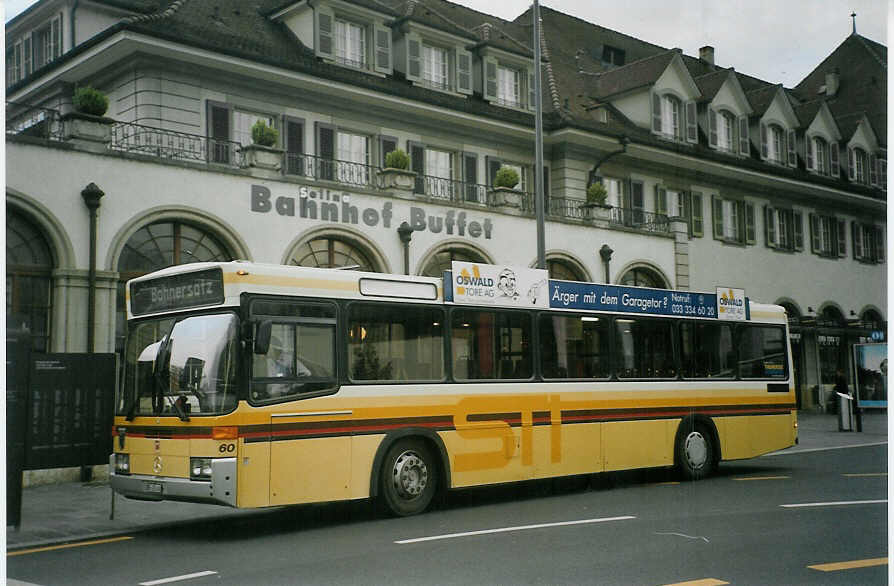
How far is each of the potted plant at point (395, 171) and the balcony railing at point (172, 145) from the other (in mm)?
3297

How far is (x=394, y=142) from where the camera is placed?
24.1 m

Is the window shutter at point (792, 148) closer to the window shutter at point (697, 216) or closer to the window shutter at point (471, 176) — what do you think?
the window shutter at point (697, 216)

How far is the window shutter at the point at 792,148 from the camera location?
16.6 meters

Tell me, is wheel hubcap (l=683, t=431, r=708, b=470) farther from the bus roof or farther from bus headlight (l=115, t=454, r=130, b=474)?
bus headlight (l=115, t=454, r=130, b=474)

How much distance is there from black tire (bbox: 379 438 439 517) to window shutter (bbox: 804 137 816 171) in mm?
7935

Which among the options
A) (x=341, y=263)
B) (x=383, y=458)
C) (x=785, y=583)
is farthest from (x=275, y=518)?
(x=341, y=263)

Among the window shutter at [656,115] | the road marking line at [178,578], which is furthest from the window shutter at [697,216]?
the road marking line at [178,578]

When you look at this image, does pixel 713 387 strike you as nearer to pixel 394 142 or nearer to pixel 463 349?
pixel 463 349

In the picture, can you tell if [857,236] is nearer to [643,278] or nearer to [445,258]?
[445,258]

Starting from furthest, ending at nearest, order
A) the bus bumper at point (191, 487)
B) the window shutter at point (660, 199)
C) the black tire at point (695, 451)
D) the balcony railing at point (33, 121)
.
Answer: the window shutter at point (660, 199)
the balcony railing at point (33, 121)
the black tire at point (695, 451)
the bus bumper at point (191, 487)

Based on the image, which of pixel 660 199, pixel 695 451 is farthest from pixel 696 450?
pixel 660 199

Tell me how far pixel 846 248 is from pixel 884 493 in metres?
3.23

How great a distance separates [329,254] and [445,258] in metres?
3.29

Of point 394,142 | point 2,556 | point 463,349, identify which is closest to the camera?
point 2,556
